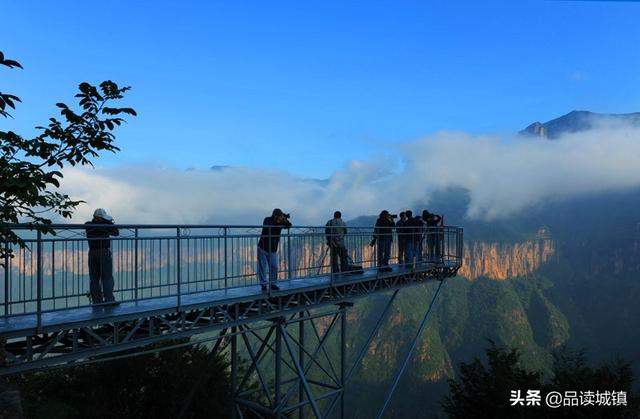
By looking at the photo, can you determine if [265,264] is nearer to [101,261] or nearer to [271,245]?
[271,245]

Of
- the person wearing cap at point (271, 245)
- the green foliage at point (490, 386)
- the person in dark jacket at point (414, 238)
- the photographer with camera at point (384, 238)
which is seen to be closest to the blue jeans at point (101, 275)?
the person wearing cap at point (271, 245)

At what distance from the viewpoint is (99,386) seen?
67.6 feet

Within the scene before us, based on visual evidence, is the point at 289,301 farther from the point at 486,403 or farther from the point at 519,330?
the point at 519,330

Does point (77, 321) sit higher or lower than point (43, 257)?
lower

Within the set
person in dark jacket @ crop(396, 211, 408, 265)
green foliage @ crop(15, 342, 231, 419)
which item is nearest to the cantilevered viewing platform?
person in dark jacket @ crop(396, 211, 408, 265)

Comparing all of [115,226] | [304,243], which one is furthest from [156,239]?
[304,243]

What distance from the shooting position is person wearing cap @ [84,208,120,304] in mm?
8328

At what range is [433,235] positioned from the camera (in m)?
18.5

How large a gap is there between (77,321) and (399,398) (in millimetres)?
151087

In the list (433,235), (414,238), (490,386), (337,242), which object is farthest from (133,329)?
(490,386)

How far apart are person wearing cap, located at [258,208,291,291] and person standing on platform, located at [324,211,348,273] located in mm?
1937

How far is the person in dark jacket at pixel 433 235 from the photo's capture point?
18.2 meters

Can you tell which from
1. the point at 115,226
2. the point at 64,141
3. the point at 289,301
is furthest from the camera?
the point at 289,301

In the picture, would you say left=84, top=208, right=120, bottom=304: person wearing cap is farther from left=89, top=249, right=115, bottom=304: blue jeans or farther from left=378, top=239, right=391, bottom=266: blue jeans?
left=378, top=239, right=391, bottom=266: blue jeans
